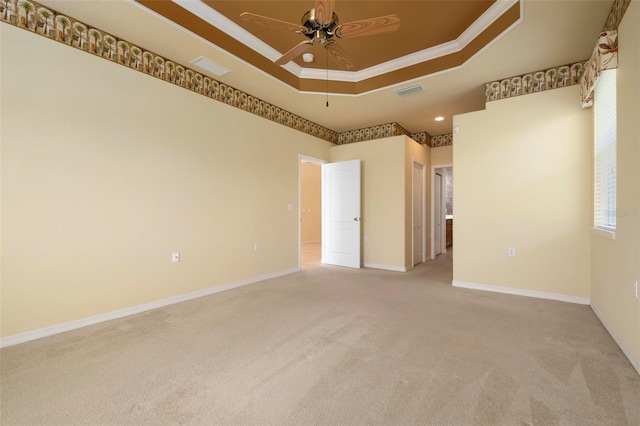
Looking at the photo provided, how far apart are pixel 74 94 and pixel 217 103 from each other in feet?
4.93

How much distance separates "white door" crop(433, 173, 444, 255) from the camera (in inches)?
257

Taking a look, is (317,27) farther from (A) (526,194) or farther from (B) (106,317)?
(B) (106,317)

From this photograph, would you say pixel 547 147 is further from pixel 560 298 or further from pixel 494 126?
pixel 560 298

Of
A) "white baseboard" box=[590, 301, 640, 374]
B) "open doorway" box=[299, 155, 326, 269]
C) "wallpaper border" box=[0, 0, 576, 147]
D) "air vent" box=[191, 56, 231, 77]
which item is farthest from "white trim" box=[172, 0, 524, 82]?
"open doorway" box=[299, 155, 326, 269]

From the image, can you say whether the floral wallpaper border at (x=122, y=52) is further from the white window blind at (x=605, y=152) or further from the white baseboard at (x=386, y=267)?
the white window blind at (x=605, y=152)

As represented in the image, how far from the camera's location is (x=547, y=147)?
339cm

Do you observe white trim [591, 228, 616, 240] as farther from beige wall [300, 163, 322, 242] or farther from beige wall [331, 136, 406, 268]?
beige wall [300, 163, 322, 242]

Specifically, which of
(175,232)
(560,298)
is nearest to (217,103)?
(175,232)

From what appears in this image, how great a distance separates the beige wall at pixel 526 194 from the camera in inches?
128

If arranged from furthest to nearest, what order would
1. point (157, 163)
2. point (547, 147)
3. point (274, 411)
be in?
point (547, 147)
point (157, 163)
point (274, 411)

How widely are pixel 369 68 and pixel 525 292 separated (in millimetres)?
3523

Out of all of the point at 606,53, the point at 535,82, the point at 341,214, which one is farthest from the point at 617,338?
the point at 341,214

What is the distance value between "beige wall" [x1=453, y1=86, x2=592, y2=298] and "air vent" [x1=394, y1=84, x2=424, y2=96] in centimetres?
68

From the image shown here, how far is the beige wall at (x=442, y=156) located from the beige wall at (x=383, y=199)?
1730mm
